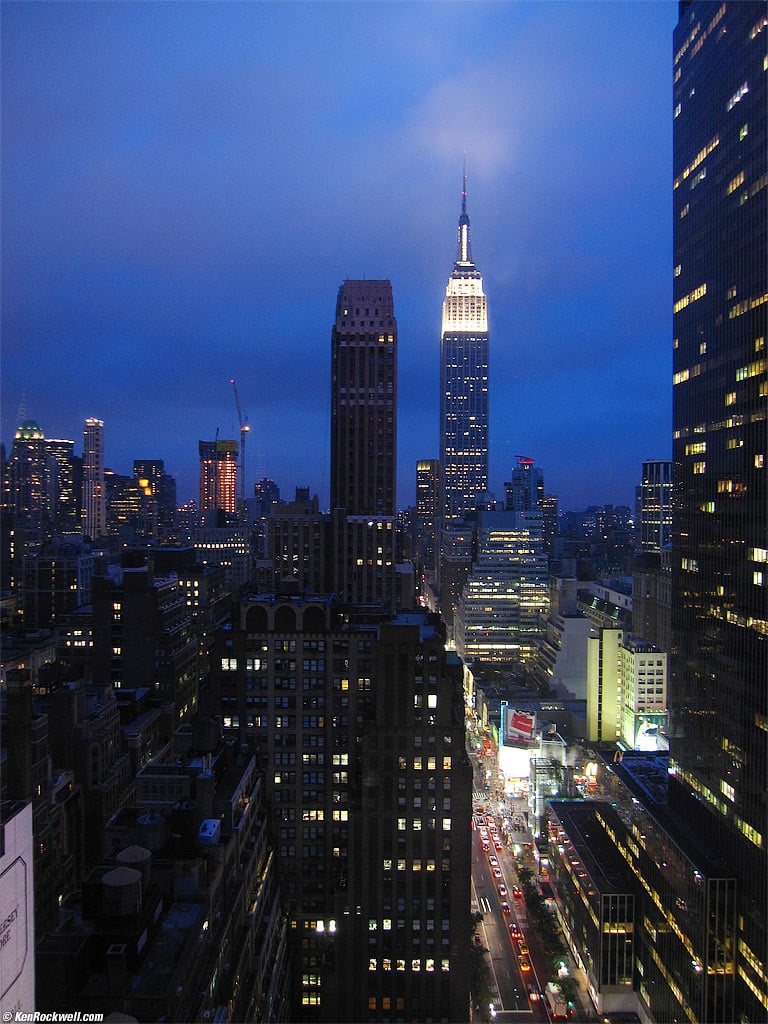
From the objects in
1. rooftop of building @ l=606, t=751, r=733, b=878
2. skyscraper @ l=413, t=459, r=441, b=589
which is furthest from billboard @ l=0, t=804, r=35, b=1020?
skyscraper @ l=413, t=459, r=441, b=589

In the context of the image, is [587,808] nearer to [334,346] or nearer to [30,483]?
[30,483]

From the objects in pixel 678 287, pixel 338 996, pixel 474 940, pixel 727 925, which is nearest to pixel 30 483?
pixel 338 996

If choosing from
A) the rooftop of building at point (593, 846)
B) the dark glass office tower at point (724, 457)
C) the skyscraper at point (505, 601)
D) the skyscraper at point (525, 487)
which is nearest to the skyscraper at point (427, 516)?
the skyscraper at point (525, 487)

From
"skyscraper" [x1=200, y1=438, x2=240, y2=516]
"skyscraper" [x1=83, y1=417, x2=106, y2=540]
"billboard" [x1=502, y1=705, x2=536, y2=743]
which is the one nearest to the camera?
"skyscraper" [x1=83, y1=417, x2=106, y2=540]

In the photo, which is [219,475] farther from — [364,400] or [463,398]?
[364,400]

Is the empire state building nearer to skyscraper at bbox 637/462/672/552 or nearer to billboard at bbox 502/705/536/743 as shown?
skyscraper at bbox 637/462/672/552
